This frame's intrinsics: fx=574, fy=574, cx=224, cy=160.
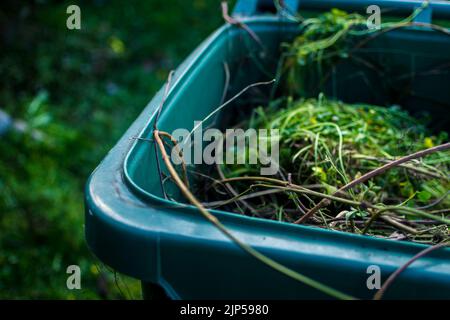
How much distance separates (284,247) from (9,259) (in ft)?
5.07

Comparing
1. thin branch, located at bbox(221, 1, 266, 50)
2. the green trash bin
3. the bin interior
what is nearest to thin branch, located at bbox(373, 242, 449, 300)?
the green trash bin

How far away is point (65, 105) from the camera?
120 inches

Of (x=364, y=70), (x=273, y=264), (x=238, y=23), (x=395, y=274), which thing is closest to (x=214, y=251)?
(x=273, y=264)

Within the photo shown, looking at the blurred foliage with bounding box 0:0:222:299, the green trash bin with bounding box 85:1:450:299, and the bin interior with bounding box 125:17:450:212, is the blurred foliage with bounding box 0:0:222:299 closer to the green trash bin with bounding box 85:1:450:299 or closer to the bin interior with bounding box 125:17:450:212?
the bin interior with bounding box 125:17:450:212

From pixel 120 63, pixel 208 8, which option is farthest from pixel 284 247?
pixel 208 8

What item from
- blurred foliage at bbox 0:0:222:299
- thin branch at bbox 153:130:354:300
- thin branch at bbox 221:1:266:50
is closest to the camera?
thin branch at bbox 153:130:354:300

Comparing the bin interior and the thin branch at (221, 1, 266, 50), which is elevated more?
the thin branch at (221, 1, 266, 50)

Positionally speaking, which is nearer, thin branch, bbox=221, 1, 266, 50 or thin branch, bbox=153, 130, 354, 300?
thin branch, bbox=153, 130, 354, 300

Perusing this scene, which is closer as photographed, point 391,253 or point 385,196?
point 391,253

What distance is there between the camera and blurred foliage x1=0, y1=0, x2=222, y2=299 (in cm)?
213

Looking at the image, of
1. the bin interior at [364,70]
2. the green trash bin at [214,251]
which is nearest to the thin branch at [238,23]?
the bin interior at [364,70]

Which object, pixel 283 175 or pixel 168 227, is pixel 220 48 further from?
pixel 168 227

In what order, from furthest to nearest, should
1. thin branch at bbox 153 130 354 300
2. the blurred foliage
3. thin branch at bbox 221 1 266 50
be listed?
1. the blurred foliage
2. thin branch at bbox 221 1 266 50
3. thin branch at bbox 153 130 354 300

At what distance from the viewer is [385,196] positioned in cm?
139
